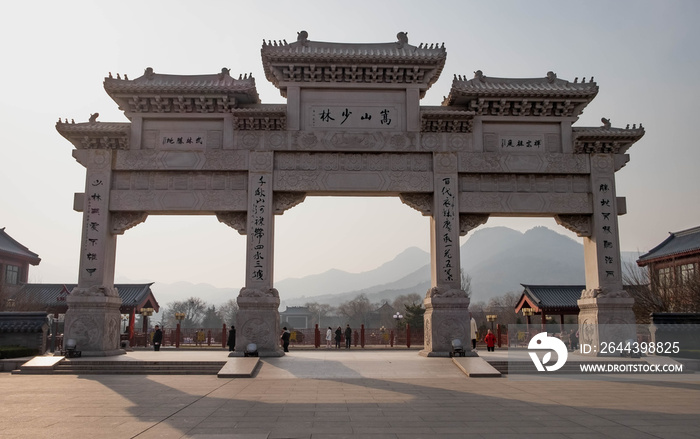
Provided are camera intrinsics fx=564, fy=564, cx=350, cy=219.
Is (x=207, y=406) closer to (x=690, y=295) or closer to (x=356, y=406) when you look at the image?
(x=356, y=406)

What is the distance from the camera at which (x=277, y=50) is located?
15.7m

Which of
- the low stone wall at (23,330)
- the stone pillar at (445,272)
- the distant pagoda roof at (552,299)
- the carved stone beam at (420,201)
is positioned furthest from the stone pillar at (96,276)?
the distant pagoda roof at (552,299)

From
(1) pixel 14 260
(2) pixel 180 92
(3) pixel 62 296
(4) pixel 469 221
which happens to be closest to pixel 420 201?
(4) pixel 469 221

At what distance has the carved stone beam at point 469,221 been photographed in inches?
624

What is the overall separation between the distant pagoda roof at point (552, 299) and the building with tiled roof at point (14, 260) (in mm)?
30692

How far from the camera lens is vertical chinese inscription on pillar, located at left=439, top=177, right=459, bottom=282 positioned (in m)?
15.3

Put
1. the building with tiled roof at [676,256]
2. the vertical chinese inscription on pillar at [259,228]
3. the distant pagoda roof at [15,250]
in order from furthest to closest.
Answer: the distant pagoda roof at [15,250], the building with tiled roof at [676,256], the vertical chinese inscription on pillar at [259,228]

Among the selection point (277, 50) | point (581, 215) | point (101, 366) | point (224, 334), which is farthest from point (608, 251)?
point (224, 334)

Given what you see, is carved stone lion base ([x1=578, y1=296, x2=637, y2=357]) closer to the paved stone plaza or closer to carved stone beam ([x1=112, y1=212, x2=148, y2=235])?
the paved stone plaza

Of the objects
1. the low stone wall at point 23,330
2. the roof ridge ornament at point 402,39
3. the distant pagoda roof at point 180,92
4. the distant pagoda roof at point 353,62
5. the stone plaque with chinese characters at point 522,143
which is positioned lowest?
the low stone wall at point 23,330

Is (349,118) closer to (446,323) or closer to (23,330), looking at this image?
(446,323)

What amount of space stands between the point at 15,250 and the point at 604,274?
36.1 m

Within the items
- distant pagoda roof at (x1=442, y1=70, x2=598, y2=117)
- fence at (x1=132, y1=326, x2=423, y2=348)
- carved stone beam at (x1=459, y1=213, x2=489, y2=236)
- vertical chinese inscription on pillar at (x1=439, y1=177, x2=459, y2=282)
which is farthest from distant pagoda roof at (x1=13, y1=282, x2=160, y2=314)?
distant pagoda roof at (x1=442, y1=70, x2=598, y2=117)

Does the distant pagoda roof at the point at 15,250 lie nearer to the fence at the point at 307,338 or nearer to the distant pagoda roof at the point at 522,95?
the fence at the point at 307,338
